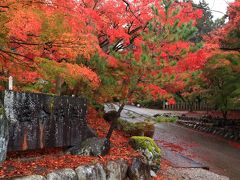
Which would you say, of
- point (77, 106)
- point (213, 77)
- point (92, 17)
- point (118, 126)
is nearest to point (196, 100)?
point (213, 77)

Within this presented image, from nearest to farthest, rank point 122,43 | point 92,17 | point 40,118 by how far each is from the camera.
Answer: point 40,118 → point 92,17 → point 122,43

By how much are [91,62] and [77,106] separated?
227 centimetres

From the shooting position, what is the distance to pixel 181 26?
8.98m

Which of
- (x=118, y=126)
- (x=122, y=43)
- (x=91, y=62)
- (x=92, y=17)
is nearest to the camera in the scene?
(x=91, y=62)

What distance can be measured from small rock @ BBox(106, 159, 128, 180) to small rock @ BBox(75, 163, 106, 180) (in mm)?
228

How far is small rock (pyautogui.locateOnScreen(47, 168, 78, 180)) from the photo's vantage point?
6.62 m

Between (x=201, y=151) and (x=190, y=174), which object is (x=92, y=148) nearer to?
(x=190, y=174)

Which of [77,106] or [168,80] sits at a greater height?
[168,80]

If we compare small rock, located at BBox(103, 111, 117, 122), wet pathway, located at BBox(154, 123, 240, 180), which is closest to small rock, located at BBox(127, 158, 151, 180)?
wet pathway, located at BBox(154, 123, 240, 180)

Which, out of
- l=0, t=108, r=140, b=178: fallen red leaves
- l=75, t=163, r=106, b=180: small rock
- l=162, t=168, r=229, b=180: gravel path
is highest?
l=0, t=108, r=140, b=178: fallen red leaves

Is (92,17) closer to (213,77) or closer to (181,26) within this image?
(181,26)

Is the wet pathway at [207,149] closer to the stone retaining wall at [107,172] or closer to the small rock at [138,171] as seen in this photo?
the small rock at [138,171]

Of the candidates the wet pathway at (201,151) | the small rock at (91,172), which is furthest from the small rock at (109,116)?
the small rock at (91,172)

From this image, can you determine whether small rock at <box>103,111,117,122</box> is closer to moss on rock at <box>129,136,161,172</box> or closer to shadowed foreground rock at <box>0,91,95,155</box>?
moss on rock at <box>129,136,161,172</box>
